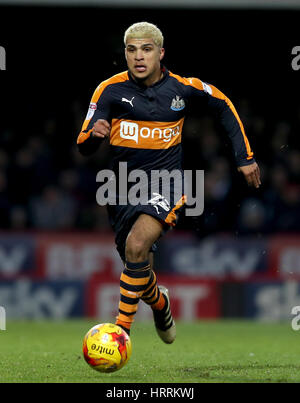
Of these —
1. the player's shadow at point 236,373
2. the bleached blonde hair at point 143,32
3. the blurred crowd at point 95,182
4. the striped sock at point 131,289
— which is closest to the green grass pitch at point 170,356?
the player's shadow at point 236,373

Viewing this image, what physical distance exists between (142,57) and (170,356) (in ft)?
7.59

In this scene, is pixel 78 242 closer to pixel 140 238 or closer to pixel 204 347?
pixel 204 347

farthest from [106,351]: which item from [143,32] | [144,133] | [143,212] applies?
[143,32]

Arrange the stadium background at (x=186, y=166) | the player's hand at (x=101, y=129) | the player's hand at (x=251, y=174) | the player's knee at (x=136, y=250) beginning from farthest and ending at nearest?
the stadium background at (x=186, y=166) < the player's hand at (x=251, y=174) < the player's knee at (x=136, y=250) < the player's hand at (x=101, y=129)

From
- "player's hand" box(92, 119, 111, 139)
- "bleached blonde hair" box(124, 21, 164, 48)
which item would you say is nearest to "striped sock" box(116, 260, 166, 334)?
"player's hand" box(92, 119, 111, 139)

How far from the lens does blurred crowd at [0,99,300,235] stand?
12.1 meters

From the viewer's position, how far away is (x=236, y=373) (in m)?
5.73

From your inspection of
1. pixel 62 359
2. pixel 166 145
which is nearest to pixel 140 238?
pixel 166 145

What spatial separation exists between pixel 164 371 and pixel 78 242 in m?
5.91

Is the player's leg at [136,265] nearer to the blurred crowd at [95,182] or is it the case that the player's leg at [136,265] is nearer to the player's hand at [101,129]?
the player's hand at [101,129]

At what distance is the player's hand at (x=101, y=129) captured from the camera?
5.68m

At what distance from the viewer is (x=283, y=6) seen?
12312mm

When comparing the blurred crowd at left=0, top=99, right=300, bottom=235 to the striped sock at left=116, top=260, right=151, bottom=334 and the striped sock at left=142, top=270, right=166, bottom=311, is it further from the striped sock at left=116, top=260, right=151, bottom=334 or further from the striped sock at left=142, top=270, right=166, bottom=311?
the striped sock at left=116, top=260, right=151, bottom=334

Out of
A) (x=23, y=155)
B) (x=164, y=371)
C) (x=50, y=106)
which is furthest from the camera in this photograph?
(x=50, y=106)
